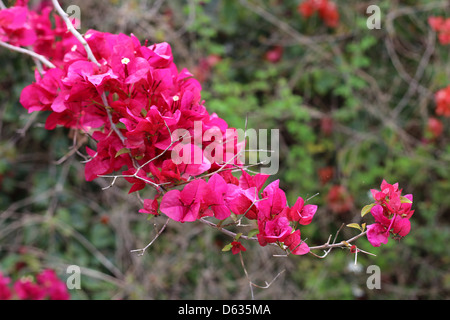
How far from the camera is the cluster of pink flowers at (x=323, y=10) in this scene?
229 cm

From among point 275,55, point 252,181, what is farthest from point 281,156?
point 252,181

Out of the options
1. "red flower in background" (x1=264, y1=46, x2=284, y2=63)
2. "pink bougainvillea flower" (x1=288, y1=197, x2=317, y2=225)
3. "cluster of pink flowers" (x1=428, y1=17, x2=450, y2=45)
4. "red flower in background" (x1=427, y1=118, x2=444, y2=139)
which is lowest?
"red flower in background" (x1=427, y1=118, x2=444, y2=139)

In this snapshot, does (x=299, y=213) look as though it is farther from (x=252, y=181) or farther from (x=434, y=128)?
(x=434, y=128)

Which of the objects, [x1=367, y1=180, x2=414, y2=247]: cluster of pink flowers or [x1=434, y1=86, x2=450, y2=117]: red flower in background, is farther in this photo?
[x1=434, y1=86, x2=450, y2=117]: red flower in background

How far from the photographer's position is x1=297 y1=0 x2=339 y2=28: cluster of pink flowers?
2.29 metres

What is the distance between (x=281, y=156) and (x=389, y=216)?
1.81m

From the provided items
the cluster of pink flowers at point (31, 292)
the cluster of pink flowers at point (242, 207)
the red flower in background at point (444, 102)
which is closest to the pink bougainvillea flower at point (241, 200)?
the cluster of pink flowers at point (242, 207)

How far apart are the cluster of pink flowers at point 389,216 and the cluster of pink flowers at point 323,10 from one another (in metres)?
1.82

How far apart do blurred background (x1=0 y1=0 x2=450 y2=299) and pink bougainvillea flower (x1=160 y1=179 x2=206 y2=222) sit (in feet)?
4.43

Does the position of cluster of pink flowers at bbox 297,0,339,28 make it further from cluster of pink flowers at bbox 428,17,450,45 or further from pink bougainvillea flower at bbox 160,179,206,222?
pink bougainvillea flower at bbox 160,179,206,222

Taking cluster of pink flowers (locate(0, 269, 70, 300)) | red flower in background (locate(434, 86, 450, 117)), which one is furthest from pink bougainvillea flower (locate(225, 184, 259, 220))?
red flower in background (locate(434, 86, 450, 117))

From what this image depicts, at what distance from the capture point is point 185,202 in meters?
0.65

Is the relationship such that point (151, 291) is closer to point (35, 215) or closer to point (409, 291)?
point (35, 215)
